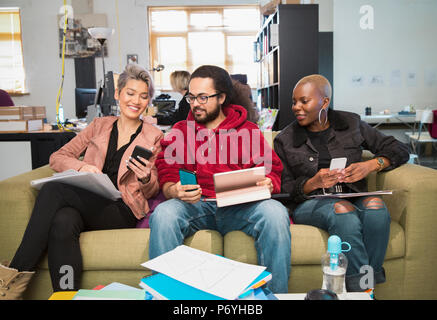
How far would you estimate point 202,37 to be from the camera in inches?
281

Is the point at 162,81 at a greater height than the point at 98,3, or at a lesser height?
lesser

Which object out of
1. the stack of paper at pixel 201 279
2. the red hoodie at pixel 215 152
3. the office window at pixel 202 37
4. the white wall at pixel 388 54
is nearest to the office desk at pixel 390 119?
the white wall at pixel 388 54

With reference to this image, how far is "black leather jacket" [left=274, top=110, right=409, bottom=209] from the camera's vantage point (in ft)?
6.15

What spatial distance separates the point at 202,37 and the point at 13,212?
604cm

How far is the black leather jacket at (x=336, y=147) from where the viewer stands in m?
1.87

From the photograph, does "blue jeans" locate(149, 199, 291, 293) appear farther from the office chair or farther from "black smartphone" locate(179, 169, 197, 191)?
the office chair

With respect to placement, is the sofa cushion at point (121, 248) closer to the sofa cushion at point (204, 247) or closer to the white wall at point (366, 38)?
the sofa cushion at point (204, 247)

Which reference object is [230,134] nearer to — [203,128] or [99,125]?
[203,128]

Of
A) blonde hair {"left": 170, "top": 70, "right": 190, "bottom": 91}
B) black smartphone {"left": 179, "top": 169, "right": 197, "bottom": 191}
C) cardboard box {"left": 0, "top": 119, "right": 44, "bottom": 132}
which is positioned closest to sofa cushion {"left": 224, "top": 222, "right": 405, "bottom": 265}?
black smartphone {"left": 179, "top": 169, "right": 197, "bottom": 191}

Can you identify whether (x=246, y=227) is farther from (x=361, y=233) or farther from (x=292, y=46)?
(x=292, y=46)
